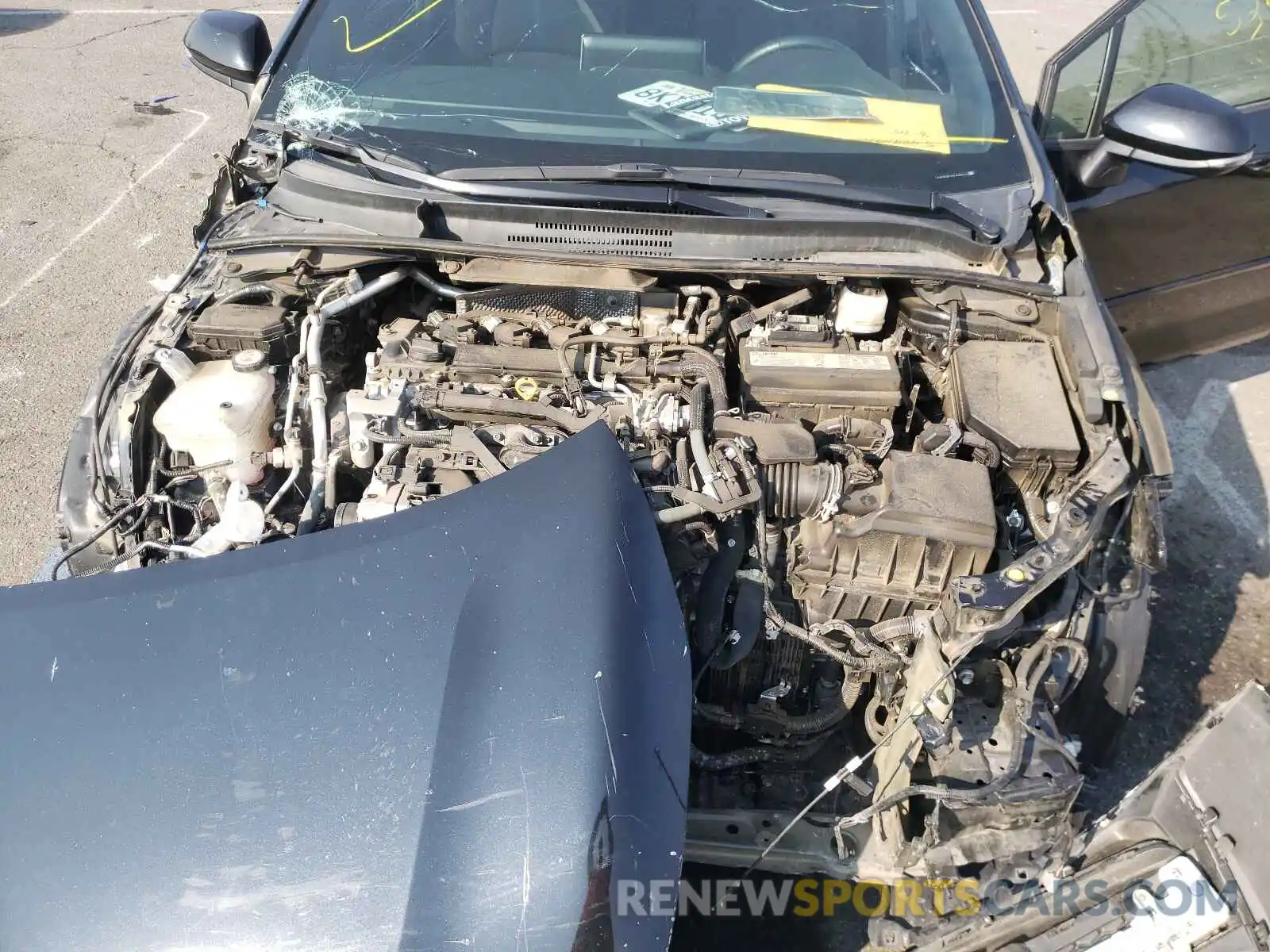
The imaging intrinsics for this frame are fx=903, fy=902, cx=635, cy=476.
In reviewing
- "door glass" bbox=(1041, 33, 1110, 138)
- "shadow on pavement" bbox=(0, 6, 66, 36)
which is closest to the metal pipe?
"door glass" bbox=(1041, 33, 1110, 138)

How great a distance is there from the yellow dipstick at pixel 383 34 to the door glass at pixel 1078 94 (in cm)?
217

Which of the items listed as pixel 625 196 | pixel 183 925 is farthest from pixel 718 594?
pixel 183 925

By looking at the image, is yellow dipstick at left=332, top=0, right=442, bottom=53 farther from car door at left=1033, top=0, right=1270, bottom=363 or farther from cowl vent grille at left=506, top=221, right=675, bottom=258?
car door at left=1033, top=0, right=1270, bottom=363

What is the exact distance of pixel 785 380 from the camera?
230cm

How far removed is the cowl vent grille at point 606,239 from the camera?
228cm

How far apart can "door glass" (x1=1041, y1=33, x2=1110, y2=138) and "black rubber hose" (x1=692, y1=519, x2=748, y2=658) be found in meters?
2.17

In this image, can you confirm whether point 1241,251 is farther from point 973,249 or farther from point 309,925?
point 309,925

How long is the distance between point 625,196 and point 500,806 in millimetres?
1499

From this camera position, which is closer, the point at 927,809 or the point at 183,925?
the point at 183,925

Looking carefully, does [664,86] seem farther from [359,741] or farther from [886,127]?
[359,741]

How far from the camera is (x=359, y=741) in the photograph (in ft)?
4.88

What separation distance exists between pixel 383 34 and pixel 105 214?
375 cm

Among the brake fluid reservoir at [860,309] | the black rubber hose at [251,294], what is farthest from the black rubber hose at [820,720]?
the black rubber hose at [251,294]

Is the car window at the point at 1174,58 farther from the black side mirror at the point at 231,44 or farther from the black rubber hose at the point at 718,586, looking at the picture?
the black side mirror at the point at 231,44
